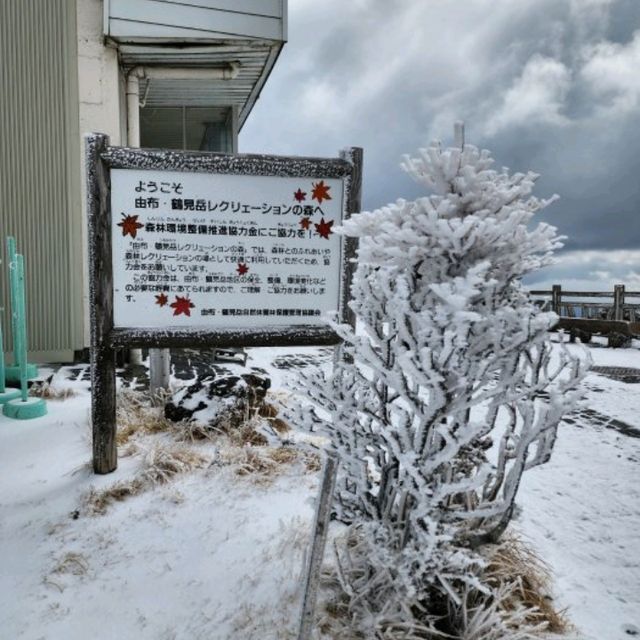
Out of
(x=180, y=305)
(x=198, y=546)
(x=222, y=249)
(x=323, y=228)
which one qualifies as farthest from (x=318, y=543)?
(x=323, y=228)

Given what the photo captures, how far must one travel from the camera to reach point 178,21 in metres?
6.74

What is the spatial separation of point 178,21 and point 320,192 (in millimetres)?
4784

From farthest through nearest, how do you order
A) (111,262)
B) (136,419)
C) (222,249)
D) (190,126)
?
(190,126), (136,419), (222,249), (111,262)

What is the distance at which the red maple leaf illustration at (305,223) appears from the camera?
3.63 m

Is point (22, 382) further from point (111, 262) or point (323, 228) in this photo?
point (323, 228)

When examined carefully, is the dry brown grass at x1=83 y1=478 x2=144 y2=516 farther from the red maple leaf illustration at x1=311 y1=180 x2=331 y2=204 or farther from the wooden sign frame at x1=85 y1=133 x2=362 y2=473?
the red maple leaf illustration at x1=311 y1=180 x2=331 y2=204

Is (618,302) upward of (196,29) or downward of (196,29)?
downward

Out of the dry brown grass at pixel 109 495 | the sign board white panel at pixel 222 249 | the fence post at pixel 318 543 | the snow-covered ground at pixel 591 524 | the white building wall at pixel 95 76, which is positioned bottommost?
the snow-covered ground at pixel 591 524

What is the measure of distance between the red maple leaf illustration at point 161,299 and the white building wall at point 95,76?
4506 millimetres

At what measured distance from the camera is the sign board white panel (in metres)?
3.44

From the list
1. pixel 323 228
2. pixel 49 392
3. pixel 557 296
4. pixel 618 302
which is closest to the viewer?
pixel 323 228

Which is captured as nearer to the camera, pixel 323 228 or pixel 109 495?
pixel 109 495

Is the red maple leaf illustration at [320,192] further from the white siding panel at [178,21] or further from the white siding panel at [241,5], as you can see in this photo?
the white siding panel at [241,5]

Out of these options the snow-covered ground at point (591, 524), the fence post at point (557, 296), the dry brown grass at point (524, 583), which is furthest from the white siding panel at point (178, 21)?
the fence post at point (557, 296)
